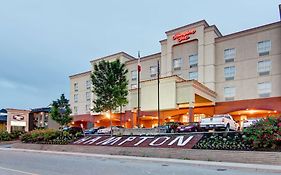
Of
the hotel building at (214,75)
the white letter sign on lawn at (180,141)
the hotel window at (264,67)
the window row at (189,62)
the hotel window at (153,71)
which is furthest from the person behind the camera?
the hotel window at (153,71)

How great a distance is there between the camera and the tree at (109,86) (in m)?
30.7

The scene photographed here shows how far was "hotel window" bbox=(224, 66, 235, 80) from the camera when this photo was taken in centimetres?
4306

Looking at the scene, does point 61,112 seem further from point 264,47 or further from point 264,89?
point 264,47

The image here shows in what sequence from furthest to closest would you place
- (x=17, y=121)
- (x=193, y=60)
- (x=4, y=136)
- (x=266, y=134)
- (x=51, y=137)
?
(x=193, y=60), (x=17, y=121), (x=4, y=136), (x=51, y=137), (x=266, y=134)

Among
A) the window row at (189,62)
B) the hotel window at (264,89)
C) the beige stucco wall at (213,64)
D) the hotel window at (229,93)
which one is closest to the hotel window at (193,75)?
the beige stucco wall at (213,64)

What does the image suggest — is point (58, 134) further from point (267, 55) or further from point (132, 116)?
point (267, 55)

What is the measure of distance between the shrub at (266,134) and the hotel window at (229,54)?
92.4 feet

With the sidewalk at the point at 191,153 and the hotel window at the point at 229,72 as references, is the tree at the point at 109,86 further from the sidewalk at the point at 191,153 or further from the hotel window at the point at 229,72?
the hotel window at the point at 229,72

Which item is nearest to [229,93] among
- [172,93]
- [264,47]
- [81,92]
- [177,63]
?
[264,47]

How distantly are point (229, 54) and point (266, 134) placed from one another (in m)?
29.8

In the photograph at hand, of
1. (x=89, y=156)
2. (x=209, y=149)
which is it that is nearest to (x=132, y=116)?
(x=89, y=156)

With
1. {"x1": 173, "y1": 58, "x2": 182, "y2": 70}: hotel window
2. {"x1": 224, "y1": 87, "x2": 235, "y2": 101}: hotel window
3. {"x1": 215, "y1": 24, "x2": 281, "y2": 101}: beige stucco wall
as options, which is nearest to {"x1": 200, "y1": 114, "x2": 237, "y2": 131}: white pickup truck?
{"x1": 215, "y1": 24, "x2": 281, "y2": 101}: beige stucco wall

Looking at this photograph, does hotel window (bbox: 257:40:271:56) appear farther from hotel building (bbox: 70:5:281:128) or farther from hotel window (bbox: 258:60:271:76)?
hotel window (bbox: 258:60:271:76)

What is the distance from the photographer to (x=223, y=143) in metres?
17.5
